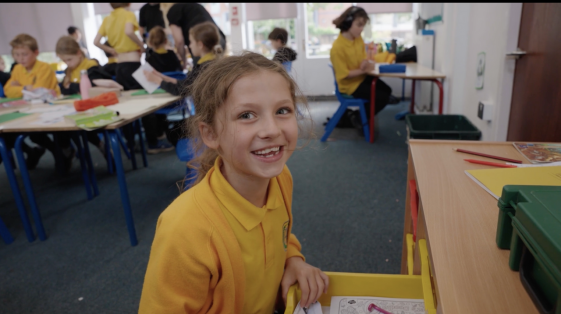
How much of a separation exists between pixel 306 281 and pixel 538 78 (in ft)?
4.51

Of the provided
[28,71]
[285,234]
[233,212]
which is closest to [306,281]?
[285,234]

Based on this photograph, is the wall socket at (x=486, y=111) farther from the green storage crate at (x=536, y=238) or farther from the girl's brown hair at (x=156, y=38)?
the girl's brown hair at (x=156, y=38)

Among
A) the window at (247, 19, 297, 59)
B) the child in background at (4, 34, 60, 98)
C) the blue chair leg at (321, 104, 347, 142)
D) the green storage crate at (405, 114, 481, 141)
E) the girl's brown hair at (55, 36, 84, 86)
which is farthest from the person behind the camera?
the window at (247, 19, 297, 59)

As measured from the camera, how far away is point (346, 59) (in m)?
3.50

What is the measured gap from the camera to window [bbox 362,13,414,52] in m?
5.88

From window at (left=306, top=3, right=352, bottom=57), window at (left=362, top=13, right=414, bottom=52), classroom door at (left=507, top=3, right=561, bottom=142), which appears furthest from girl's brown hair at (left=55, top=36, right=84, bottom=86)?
window at (left=362, top=13, right=414, bottom=52)

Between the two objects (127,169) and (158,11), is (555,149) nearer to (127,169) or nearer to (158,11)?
(127,169)

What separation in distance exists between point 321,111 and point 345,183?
2.69 m

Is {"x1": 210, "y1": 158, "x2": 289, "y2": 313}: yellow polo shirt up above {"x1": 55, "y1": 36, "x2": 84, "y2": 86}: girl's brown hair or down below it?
below

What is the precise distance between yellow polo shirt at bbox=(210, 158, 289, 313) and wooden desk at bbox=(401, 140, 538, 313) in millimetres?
320

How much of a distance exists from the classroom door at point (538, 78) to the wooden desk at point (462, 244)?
0.67 metres

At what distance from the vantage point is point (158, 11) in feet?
11.8

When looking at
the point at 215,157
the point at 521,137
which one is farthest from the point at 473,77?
the point at 215,157

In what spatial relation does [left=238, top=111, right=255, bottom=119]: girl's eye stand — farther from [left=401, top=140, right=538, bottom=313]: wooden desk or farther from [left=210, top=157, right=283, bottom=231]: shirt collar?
[left=401, top=140, right=538, bottom=313]: wooden desk
